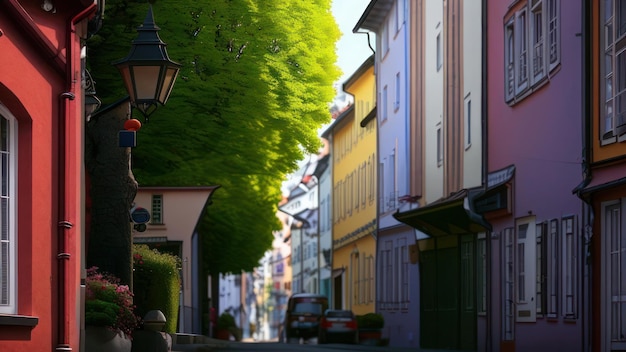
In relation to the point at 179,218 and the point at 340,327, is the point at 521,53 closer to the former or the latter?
the point at 179,218

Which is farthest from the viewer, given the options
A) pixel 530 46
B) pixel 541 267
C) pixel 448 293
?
pixel 448 293

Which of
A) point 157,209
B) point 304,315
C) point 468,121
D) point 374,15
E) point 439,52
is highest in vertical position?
point 374,15

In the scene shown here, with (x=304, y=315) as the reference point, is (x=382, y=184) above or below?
above

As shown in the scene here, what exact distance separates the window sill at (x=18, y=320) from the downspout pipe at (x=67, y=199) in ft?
2.05

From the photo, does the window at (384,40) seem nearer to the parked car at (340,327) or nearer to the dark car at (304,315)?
the parked car at (340,327)

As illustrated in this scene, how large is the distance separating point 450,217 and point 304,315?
22600 mm

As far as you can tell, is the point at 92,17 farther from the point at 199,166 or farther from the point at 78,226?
the point at 199,166

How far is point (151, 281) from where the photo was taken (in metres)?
22.7

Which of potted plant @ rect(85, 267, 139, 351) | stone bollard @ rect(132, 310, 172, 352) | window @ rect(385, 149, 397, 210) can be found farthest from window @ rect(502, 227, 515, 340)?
window @ rect(385, 149, 397, 210)

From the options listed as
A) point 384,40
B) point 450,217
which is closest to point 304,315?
point 384,40

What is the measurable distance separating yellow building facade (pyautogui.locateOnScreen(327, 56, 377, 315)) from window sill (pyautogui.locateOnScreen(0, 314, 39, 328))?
128 feet

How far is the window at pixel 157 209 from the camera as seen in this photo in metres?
32.9

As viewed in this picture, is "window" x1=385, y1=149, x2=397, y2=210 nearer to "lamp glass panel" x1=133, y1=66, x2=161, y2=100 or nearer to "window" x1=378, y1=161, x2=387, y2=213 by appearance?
"window" x1=378, y1=161, x2=387, y2=213

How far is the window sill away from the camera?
1176cm
